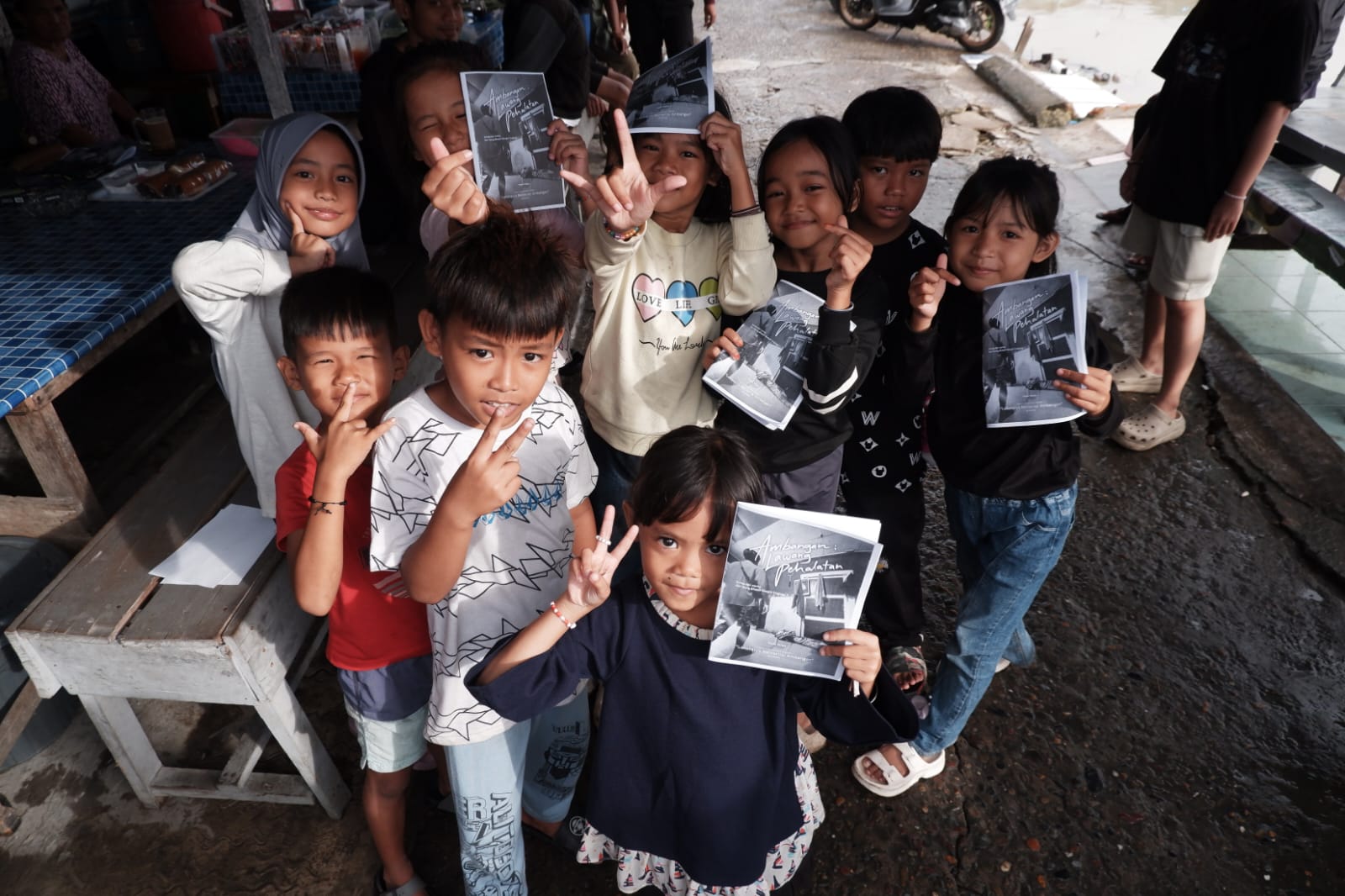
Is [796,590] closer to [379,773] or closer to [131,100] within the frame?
[379,773]

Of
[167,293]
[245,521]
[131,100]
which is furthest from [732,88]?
[245,521]

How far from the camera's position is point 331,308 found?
173 centimetres

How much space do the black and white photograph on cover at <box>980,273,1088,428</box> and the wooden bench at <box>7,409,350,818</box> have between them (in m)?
1.80

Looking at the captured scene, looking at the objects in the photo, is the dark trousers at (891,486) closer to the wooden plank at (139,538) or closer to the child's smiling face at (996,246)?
the child's smiling face at (996,246)

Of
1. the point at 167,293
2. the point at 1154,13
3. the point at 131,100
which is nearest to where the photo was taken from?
the point at 167,293

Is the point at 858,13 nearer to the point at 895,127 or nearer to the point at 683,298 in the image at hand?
the point at 895,127

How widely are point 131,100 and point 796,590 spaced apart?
5.96m

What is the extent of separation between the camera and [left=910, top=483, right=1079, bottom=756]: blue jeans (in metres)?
1.99

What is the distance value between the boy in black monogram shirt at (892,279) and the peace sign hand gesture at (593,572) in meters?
1.00

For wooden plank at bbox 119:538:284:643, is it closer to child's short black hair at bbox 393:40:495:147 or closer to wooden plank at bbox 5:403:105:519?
wooden plank at bbox 5:403:105:519

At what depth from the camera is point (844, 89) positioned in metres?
8.77

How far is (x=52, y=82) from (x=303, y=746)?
3848 millimetres

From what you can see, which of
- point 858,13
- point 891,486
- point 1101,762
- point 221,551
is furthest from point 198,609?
point 858,13

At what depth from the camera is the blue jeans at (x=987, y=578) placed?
78.4 inches
